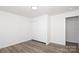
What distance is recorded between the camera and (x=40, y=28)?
11.7ft

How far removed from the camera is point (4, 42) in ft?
8.59

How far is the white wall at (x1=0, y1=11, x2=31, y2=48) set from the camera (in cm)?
257

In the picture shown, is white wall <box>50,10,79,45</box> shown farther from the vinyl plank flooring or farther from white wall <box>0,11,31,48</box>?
white wall <box>0,11,31,48</box>

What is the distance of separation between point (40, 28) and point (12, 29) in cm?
155

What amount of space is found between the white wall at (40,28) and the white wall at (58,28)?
415mm

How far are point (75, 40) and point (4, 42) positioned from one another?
3306 mm

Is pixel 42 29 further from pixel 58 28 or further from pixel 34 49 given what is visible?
pixel 34 49

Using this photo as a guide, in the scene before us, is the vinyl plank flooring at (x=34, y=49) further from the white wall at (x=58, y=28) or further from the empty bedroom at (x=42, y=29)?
the white wall at (x=58, y=28)

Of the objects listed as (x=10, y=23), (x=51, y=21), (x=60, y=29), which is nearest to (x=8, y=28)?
(x=10, y=23)

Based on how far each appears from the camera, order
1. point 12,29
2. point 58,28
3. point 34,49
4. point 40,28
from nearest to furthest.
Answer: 1. point 34,49
2. point 12,29
3. point 58,28
4. point 40,28

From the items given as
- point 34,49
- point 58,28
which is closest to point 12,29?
point 34,49

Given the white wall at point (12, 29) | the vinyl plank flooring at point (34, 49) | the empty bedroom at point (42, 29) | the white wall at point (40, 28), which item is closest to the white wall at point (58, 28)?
the empty bedroom at point (42, 29)

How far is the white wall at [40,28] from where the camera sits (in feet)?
10.6
